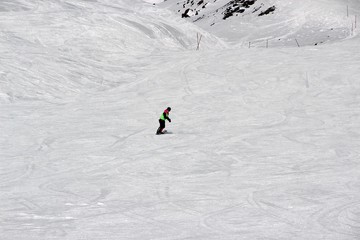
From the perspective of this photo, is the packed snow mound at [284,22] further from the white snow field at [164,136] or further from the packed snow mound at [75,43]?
the white snow field at [164,136]

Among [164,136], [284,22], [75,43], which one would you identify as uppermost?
[284,22]

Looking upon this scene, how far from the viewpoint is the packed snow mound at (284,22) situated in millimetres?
56850

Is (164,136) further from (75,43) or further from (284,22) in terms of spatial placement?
(284,22)

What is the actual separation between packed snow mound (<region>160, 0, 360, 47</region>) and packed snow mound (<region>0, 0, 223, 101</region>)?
10.2m

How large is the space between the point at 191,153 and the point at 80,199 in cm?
510

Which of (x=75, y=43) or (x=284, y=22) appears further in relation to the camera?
(x=284, y=22)

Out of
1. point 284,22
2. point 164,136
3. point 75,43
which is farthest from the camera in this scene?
point 284,22

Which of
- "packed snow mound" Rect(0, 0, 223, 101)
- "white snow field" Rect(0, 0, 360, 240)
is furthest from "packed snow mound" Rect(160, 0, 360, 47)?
"white snow field" Rect(0, 0, 360, 240)

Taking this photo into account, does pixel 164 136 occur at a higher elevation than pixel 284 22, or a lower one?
lower

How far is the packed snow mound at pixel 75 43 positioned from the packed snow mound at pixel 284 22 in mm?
10156

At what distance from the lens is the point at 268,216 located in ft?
32.7

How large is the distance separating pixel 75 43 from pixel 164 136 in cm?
1994

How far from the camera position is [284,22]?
63.7 metres

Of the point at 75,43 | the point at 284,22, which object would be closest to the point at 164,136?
the point at 75,43
